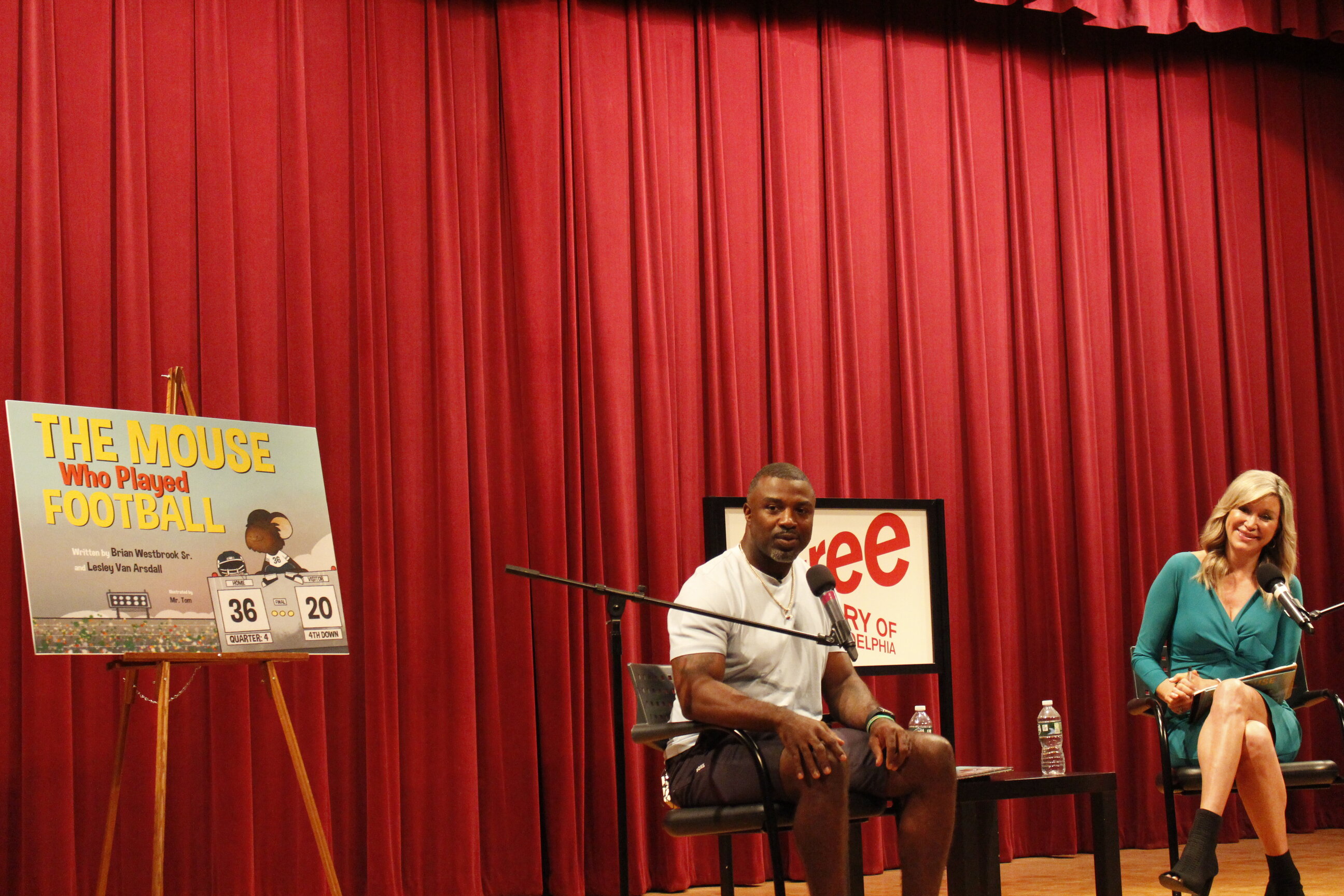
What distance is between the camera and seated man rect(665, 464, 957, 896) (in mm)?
2805

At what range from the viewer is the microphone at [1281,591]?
3.48 meters

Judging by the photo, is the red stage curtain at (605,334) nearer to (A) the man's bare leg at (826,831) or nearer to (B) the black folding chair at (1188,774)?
(B) the black folding chair at (1188,774)

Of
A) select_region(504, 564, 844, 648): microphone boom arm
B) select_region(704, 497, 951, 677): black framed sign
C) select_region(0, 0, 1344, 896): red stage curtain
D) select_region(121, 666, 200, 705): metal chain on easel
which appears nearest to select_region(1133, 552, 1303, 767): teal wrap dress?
select_region(704, 497, 951, 677): black framed sign

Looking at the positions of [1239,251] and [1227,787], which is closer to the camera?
[1227,787]

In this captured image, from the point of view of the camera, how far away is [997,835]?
12.0 feet

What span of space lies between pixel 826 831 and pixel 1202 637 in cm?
170

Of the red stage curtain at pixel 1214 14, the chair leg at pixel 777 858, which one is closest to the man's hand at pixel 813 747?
the chair leg at pixel 777 858

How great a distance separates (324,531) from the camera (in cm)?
382

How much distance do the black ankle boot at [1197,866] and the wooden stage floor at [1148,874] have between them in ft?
2.92

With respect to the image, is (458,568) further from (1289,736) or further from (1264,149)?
(1264,149)

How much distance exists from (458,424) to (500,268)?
604mm

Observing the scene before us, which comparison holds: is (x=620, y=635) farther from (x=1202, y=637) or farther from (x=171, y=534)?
(x=1202, y=637)

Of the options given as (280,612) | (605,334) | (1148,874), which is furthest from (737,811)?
(1148,874)

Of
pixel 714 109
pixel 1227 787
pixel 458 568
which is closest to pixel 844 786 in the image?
pixel 1227 787
